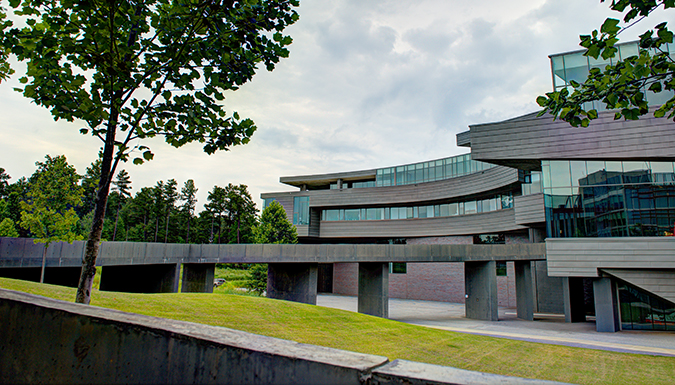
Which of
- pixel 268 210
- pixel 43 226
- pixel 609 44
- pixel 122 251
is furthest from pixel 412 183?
pixel 609 44

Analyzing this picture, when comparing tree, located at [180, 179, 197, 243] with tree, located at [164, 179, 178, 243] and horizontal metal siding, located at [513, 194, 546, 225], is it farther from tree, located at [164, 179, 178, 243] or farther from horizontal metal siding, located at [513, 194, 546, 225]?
horizontal metal siding, located at [513, 194, 546, 225]

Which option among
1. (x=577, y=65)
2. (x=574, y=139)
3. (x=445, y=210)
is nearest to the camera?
(x=574, y=139)

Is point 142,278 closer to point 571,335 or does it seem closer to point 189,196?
point 571,335

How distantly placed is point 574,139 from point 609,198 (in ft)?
13.4

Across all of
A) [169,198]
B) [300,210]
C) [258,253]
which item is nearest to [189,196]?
[169,198]

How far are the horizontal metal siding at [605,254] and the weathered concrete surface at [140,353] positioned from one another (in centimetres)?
2482

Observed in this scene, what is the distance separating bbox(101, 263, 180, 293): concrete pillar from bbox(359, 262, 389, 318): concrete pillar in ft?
37.9

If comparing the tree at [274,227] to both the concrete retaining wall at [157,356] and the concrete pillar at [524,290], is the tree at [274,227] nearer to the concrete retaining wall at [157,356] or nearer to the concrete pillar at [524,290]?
the concrete pillar at [524,290]

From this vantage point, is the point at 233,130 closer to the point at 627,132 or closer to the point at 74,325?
the point at 74,325

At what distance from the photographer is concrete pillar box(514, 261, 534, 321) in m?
28.1

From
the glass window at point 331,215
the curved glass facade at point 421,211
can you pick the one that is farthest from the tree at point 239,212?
the curved glass facade at point 421,211

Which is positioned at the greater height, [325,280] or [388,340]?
[388,340]

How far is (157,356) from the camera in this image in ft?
8.66

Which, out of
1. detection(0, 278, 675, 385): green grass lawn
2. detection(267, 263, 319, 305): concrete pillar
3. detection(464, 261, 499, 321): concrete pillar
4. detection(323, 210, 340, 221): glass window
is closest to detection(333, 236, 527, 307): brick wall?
detection(323, 210, 340, 221): glass window
